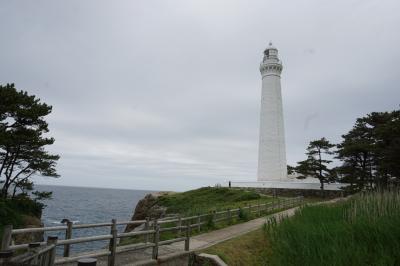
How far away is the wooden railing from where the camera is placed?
6074mm

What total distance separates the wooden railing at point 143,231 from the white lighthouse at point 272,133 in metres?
15.2

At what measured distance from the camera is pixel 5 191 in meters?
24.1

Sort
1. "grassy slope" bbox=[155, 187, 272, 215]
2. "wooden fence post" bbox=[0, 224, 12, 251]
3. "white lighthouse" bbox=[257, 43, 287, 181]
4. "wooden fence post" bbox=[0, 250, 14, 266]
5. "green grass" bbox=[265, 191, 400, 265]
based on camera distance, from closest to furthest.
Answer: "wooden fence post" bbox=[0, 250, 14, 266]
"wooden fence post" bbox=[0, 224, 12, 251]
"green grass" bbox=[265, 191, 400, 265]
"grassy slope" bbox=[155, 187, 272, 215]
"white lighthouse" bbox=[257, 43, 287, 181]

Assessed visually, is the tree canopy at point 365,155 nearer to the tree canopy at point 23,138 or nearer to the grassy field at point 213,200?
the grassy field at point 213,200

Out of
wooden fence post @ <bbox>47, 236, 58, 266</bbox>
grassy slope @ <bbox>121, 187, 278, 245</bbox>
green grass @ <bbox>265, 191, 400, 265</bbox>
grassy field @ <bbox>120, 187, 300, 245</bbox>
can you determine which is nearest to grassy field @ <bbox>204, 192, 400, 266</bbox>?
green grass @ <bbox>265, 191, 400, 265</bbox>

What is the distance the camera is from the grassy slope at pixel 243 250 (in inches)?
428

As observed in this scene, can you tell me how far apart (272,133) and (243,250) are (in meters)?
36.4

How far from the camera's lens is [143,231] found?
30.6ft

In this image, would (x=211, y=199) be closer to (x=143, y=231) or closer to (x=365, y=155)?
(x=365, y=155)

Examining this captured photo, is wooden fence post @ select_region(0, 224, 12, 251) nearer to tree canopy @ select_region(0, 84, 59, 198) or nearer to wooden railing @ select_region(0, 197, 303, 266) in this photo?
wooden railing @ select_region(0, 197, 303, 266)

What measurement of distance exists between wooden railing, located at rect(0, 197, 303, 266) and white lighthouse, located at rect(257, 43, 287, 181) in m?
15.2

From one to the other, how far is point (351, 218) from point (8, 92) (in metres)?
21.7

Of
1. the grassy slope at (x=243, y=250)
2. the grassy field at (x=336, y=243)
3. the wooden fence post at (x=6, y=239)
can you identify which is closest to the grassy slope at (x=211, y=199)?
the grassy slope at (x=243, y=250)

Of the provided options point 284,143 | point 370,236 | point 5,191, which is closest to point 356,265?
point 370,236
